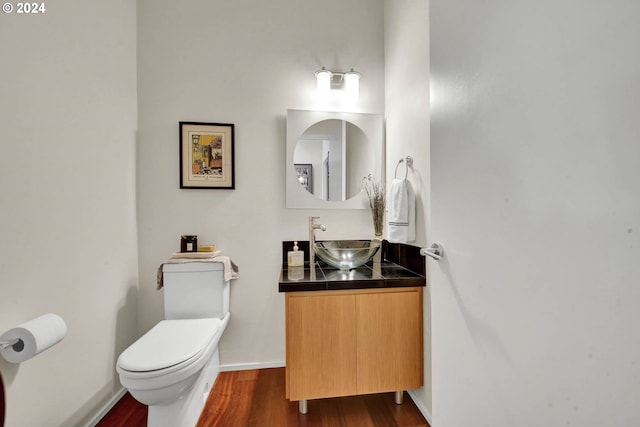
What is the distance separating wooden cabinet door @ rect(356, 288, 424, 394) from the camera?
1.54 meters

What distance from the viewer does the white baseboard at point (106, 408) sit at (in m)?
1.50

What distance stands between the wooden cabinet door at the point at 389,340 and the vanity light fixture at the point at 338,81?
1.45 m

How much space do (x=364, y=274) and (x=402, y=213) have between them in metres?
0.43

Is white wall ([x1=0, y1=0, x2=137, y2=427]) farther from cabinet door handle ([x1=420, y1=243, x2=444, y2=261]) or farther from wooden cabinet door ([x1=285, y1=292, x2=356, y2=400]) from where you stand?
cabinet door handle ([x1=420, y1=243, x2=444, y2=261])

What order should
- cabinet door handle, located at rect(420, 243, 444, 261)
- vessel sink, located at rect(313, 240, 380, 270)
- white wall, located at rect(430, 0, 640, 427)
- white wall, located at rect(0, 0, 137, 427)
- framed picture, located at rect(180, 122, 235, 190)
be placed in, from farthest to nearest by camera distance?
framed picture, located at rect(180, 122, 235, 190), vessel sink, located at rect(313, 240, 380, 270), white wall, located at rect(0, 0, 137, 427), cabinet door handle, located at rect(420, 243, 444, 261), white wall, located at rect(430, 0, 640, 427)

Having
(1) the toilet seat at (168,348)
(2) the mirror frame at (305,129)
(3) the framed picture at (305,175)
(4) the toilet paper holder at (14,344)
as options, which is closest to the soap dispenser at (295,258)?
(2) the mirror frame at (305,129)

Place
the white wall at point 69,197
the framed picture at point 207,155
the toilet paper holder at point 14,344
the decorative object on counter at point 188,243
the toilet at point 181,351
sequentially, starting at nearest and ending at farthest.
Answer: the toilet paper holder at point 14,344, the white wall at point 69,197, the toilet at point 181,351, the decorative object on counter at point 188,243, the framed picture at point 207,155

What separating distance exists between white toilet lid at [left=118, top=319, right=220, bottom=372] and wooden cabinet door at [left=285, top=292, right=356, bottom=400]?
468mm

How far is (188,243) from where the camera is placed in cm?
191

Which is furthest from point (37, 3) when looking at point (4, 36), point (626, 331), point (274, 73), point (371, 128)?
point (626, 331)

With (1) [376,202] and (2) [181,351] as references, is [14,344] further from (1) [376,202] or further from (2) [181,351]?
(1) [376,202]

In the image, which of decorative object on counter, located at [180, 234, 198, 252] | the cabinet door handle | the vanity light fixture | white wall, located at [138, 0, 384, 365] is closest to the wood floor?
white wall, located at [138, 0, 384, 365]

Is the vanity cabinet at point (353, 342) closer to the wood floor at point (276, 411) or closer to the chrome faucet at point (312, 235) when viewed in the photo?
the wood floor at point (276, 411)

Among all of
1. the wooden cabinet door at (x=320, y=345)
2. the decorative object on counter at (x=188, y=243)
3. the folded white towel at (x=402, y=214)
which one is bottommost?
the wooden cabinet door at (x=320, y=345)
